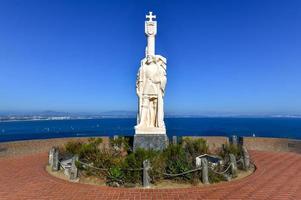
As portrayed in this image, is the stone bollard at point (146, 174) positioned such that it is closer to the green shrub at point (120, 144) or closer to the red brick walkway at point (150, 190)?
the red brick walkway at point (150, 190)

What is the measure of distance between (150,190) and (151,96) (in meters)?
5.03

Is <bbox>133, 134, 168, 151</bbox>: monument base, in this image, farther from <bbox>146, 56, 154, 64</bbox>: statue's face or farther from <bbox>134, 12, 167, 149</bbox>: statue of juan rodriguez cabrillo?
<bbox>146, 56, 154, 64</bbox>: statue's face

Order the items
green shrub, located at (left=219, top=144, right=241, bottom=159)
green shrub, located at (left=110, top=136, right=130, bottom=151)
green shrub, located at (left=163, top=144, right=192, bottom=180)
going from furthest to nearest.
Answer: green shrub, located at (left=110, top=136, right=130, bottom=151) < green shrub, located at (left=219, top=144, right=241, bottom=159) < green shrub, located at (left=163, top=144, right=192, bottom=180)

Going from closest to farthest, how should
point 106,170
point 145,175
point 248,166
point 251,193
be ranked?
1. point 251,193
2. point 145,175
3. point 106,170
4. point 248,166

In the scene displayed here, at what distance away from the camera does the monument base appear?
12.1m

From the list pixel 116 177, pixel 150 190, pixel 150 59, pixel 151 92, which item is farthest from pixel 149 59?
pixel 150 190

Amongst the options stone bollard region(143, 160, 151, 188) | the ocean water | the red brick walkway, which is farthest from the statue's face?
the ocean water

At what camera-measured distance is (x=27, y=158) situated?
13742mm

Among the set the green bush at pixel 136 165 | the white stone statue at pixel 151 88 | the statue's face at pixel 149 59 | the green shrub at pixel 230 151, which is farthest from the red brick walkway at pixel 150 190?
the statue's face at pixel 149 59

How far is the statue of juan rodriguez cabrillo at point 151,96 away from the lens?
12.2m

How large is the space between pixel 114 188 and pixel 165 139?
163 inches

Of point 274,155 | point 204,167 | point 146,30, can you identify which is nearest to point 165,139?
point 204,167

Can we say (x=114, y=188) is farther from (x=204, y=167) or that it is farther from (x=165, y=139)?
(x=165, y=139)

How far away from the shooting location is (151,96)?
1256 centimetres
